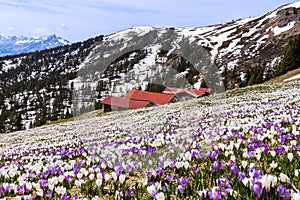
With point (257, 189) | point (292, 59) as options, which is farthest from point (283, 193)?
point (292, 59)

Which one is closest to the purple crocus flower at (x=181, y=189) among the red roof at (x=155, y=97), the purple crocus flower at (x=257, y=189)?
the purple crocus flower at (x=257, y=189)

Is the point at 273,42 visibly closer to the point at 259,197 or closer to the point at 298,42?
the point at 298,42

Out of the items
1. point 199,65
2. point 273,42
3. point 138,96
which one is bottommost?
point 138,96

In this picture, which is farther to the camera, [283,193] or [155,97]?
[155,97]

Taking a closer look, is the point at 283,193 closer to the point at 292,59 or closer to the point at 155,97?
the point at 155,97

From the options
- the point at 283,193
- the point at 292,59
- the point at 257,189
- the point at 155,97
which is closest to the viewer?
the point at 283,193

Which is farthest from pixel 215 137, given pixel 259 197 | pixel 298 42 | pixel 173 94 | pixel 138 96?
pixel 298 42

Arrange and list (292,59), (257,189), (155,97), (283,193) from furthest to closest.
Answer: (292,59) → (155,97) → (257,189) → (283,193)

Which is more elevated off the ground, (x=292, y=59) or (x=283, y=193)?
(x=292, y=59)

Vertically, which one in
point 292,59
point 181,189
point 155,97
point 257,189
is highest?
point 292,59

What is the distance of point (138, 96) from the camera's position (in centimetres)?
8794

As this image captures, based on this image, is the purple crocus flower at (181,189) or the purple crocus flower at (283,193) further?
the purple crocus flower at (181,189)

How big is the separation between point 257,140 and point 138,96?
80956 millimetres

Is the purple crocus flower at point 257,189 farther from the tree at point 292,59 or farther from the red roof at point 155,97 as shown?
the tree at point 292,59
